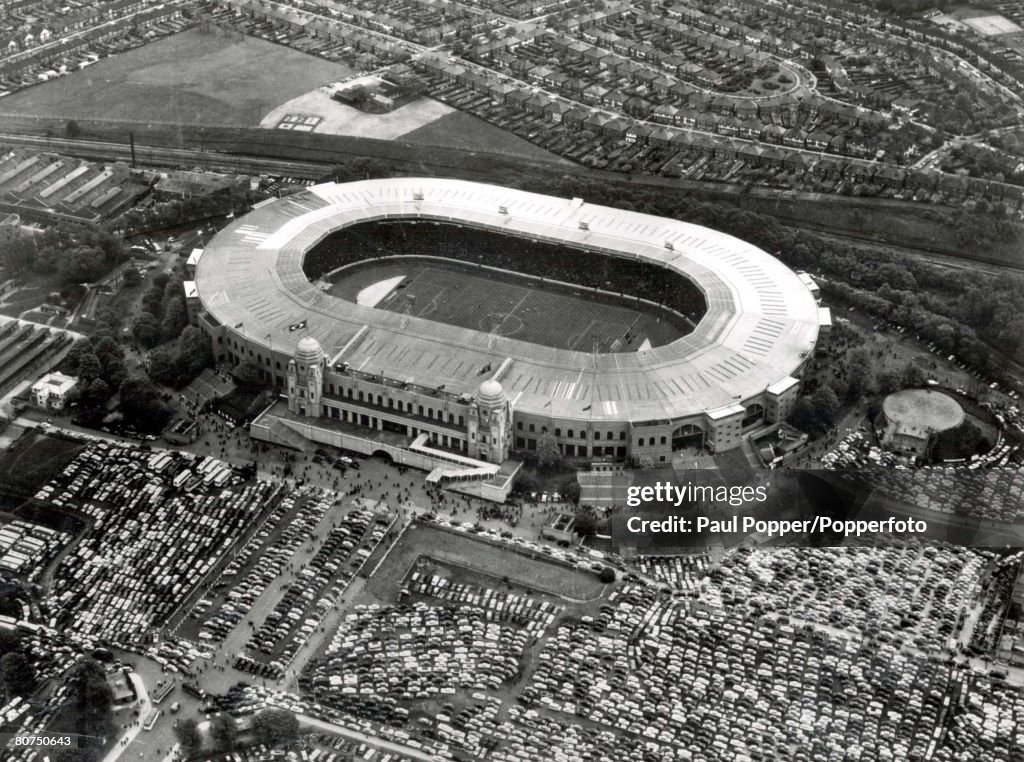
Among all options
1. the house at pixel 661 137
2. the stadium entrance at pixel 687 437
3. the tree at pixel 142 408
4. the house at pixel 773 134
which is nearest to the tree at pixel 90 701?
the tree at pixel 142 408

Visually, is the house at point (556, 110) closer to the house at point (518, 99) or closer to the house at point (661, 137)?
the house at point (518, 99)

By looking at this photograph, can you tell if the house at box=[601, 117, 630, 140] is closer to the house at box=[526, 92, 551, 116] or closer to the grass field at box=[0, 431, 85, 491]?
the house at box=[526, 92, 551, 116]

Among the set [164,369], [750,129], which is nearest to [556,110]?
[750,129]

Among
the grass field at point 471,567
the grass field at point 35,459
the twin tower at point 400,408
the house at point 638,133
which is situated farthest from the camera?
the house at point 638,133

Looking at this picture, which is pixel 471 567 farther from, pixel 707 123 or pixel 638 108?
pixel 638 108

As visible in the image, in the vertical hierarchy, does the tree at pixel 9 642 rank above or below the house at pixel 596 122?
below
